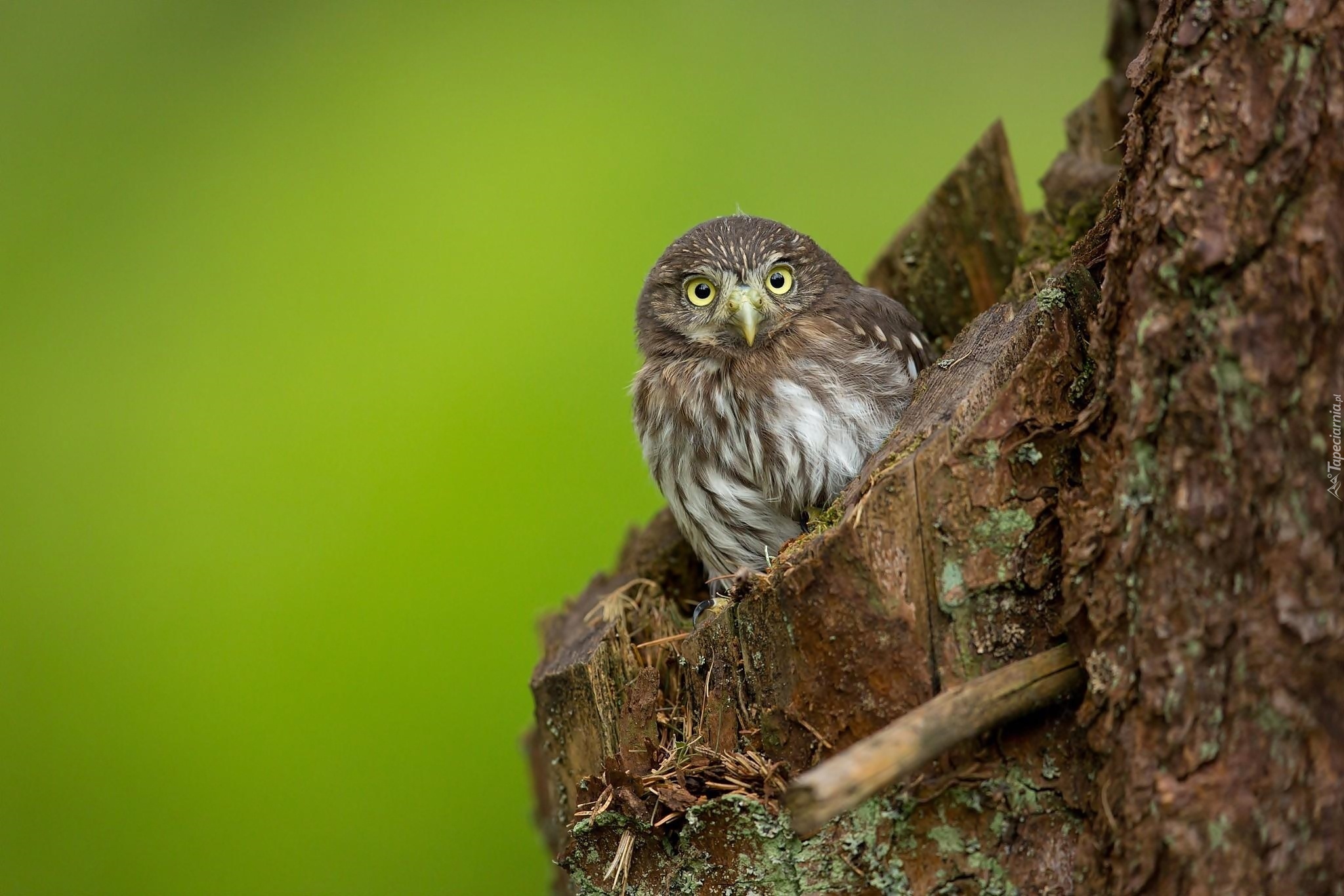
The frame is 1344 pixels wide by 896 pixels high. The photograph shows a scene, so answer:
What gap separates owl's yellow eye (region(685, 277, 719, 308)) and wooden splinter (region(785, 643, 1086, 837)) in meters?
1.74

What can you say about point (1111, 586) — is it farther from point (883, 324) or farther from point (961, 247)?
point (961, 247)

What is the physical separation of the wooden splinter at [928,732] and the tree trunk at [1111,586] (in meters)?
0.07

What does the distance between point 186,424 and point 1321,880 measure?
174 inches

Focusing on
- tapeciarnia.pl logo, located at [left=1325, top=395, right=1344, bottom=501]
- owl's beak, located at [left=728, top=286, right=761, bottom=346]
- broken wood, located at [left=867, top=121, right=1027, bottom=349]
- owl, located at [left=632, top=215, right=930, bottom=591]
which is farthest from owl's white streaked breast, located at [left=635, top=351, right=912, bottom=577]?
tapeciarnia.pl logo, located at [left=1325, top=395, right=1344, bottom=501]

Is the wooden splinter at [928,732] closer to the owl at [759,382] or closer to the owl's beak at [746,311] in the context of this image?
the owl at [759,382]

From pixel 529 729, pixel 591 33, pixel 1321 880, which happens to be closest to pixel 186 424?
pixel 529 729

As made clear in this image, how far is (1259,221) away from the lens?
65.2 inches

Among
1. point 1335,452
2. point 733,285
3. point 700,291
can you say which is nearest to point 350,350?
point 700,291

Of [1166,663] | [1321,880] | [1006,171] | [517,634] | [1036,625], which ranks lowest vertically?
[1321,880]

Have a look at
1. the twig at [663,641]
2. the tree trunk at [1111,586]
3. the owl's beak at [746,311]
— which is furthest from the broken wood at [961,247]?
the twig at [663,641]

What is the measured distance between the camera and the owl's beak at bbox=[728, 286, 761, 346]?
10.6ft

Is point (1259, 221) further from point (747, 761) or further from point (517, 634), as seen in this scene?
point (517, 634)

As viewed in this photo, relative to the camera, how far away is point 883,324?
3297 mm

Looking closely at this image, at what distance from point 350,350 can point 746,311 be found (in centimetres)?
228
